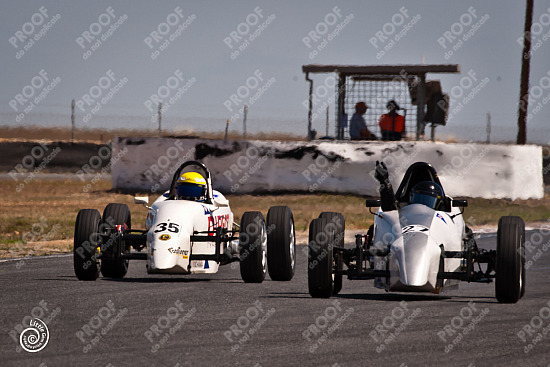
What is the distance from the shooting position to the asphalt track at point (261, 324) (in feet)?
→ 24.2

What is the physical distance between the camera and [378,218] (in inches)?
426

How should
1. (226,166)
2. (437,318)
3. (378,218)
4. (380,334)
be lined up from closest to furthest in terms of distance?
(380,334) → (437,318) → (378,218) → (226,166)

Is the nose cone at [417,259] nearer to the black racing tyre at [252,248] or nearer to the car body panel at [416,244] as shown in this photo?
the car body panel at [416,244]

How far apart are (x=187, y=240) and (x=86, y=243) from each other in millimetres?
1177

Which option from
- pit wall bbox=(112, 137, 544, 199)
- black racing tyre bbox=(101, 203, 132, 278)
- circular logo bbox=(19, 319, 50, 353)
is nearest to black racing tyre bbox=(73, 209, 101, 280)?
black racing tyre bbox=(101, 203, 132, 278)

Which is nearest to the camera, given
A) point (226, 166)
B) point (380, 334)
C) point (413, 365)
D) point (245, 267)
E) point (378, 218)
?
point (413, 365)

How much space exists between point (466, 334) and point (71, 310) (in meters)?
3.53

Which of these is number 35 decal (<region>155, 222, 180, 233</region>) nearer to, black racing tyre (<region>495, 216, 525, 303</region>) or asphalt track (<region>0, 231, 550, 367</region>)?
asphalt track (<region>0, 231, 550, 367</region>)

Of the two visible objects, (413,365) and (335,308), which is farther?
(335,308)

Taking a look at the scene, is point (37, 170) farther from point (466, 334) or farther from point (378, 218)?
point (466, 334)

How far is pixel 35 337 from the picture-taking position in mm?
7992

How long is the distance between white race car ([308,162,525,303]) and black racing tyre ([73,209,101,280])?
2.80 m

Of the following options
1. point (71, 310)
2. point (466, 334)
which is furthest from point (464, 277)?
point (71, 310)

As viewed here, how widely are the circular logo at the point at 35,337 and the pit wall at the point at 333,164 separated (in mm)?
17200
